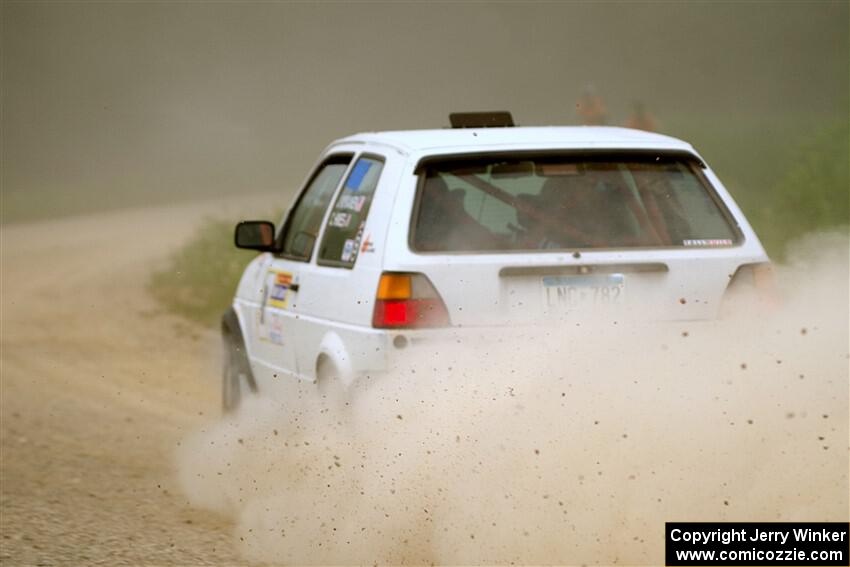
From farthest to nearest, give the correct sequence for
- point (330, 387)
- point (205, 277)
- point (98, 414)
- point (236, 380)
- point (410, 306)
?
point (205, 277)
point (98, 414)
point (236, 380)
point (330, 387)
point (410, 306)

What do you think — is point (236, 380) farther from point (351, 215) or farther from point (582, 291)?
point (582, 291)

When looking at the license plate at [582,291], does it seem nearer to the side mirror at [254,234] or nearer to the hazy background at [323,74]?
the side mirror at [254,234]

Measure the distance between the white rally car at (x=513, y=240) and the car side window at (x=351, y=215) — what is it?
0.01m

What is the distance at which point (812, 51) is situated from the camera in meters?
66.4

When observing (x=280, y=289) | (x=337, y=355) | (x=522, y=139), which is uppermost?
(x=522, y=139)

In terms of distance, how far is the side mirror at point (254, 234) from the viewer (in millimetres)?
8336

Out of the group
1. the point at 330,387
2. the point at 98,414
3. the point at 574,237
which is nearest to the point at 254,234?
the point at 330,387

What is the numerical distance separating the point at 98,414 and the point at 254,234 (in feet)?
9.77

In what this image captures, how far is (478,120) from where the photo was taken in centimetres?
807

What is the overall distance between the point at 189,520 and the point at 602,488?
2413 mm

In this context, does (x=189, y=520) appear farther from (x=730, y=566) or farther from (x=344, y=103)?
(x=344, y=103)

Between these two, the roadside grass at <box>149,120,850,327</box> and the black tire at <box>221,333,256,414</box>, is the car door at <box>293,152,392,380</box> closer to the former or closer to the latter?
the black tire at <box>221,333,256,414</box>

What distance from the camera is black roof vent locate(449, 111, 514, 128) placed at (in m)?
8.00

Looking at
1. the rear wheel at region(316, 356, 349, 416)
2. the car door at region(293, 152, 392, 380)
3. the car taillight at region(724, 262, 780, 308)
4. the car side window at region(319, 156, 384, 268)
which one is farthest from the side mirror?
the car taillight at region(724, 262, 780, 308)
